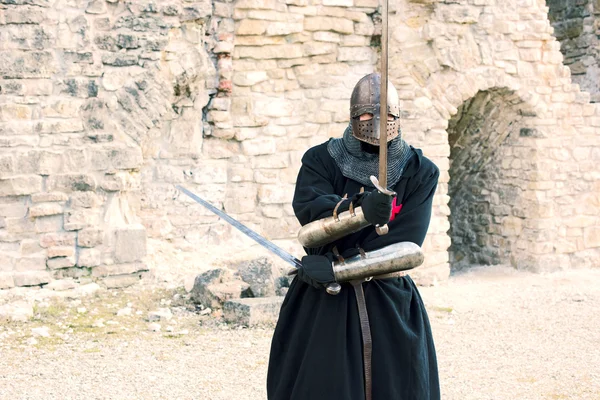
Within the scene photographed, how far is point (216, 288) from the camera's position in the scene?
6.47 m

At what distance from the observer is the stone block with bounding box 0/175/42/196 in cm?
664

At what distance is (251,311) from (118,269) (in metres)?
1.44

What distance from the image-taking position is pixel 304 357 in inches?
125

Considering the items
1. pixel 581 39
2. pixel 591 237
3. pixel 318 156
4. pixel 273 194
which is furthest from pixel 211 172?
pixel 581 39

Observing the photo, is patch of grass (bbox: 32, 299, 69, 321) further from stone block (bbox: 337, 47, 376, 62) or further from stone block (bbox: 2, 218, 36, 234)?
stone block (bbox: 337, 47, 376, 62)

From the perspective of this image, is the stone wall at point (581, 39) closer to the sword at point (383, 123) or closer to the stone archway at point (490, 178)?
the stone archway at point (490, 178)

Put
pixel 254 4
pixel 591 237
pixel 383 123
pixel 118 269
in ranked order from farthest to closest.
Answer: pixel 591 237 → pixel 254 4 → pixel 118 269 → pixel 383 123

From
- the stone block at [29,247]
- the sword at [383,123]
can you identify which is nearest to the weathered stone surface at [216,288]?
the stone block at [29,247]

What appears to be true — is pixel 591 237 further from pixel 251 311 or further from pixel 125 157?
pixel 125 157

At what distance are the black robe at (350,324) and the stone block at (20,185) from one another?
3947 millimetres

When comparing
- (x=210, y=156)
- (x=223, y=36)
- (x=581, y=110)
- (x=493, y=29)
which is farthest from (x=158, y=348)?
(x=581, y=110)

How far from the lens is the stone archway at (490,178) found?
28.8 ft

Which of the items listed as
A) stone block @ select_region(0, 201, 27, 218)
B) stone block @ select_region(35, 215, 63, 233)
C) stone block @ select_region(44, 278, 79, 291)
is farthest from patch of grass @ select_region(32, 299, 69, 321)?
stone block @ select_region(0, 201, 27, 218)

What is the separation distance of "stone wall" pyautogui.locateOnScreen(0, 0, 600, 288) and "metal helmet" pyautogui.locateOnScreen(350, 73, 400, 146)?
4025 millimetres
